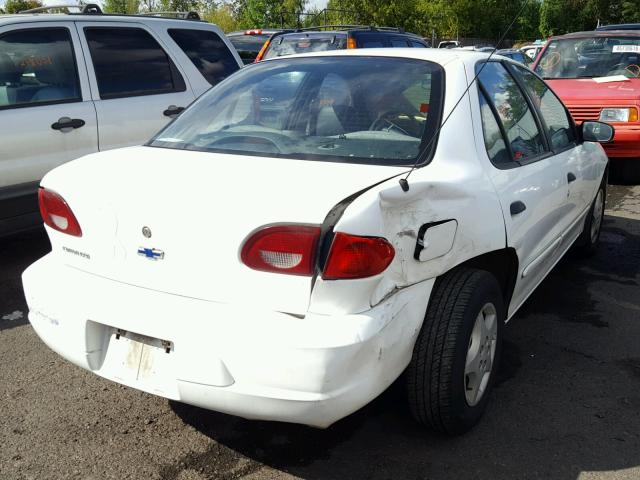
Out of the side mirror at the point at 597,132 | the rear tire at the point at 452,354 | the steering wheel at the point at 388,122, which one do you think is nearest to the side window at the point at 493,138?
the steering wheel at the point at 388,122

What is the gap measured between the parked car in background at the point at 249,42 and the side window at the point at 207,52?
5842 millimetres

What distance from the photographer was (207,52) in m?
6.38

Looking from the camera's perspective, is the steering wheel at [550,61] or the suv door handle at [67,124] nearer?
the suv door handle at [67,124]

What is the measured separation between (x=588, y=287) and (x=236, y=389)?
3.30m

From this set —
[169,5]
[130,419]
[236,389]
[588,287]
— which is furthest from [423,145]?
[169,5]

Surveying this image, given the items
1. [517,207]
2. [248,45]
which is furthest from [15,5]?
[517,207]

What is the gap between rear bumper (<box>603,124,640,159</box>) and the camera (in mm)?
7727

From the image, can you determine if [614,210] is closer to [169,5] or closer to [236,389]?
[236,389]

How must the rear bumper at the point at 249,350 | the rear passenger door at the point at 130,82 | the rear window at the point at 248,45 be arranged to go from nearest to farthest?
1. the rear bumper at the point at 249,350
2. the rear passenger door at the point at 130,82
3. the rear window at the point at 248,45

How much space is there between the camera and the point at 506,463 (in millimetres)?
2756

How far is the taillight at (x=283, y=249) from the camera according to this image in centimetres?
225

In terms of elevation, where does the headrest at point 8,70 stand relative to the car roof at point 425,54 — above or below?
below

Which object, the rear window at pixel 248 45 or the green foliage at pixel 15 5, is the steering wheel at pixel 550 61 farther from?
the green foliage at pixel 15 5

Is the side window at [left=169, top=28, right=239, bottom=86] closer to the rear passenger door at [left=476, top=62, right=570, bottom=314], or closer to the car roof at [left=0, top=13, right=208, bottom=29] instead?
the car roof at [left=0, top=13, right=208, bottom=29]
